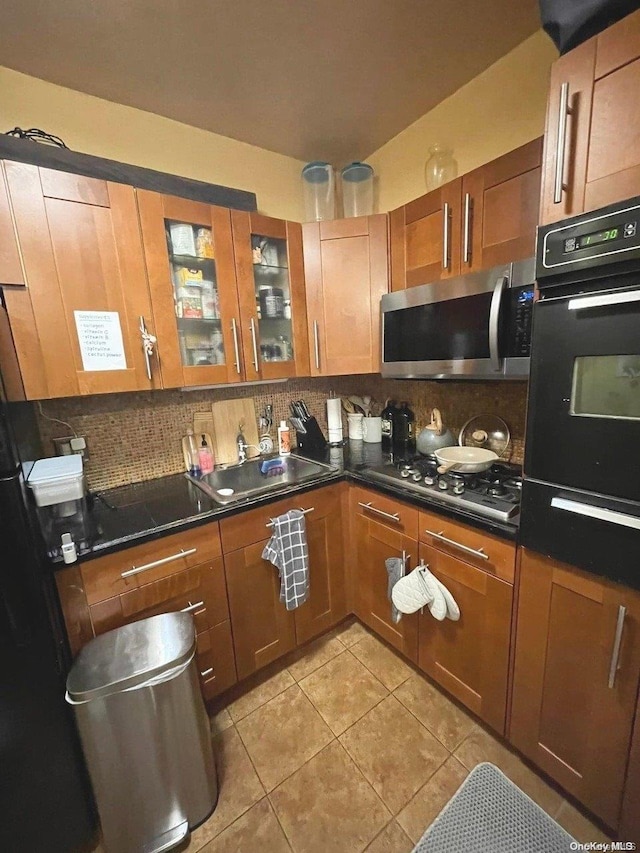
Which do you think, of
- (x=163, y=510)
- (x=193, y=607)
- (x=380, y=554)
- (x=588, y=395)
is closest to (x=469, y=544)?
(x=380, y=554)

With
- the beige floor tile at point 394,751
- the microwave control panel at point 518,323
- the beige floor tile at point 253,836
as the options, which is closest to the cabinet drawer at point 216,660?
the beige floor tile at point 253,836

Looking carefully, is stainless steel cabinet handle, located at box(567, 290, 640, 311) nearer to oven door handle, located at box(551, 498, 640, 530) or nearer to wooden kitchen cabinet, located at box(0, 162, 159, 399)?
oven door handle, located at box(551, 498, 640, 530)

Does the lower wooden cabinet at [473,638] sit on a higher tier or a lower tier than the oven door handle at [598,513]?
lower

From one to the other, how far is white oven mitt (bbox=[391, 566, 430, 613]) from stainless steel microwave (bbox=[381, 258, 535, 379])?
82 centimetres

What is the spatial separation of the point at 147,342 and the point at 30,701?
115 cm

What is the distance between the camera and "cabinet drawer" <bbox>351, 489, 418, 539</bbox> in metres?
1.40

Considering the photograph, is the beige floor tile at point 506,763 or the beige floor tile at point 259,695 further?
the beige floor tile at point 259,695

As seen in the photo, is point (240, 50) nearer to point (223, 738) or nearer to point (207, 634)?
point (207, 634)

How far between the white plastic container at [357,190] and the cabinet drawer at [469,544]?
1697 millimetres

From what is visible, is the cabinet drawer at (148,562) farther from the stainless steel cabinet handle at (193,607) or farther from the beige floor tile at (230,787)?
A: the beige floor tile at (230,787)

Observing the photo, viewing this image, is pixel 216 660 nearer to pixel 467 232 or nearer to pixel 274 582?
pixel 274 582

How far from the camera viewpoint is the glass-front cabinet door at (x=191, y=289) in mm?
1358

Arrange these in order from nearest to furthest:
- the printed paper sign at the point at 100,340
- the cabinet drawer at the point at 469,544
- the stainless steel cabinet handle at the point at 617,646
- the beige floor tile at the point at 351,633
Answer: the stainless steel cabinet handle at the point at 617,646, the cabinet drawer at the point at 469,544, the printed paper sign at the point at 100,340, the beige floor tile at the point at 351,633

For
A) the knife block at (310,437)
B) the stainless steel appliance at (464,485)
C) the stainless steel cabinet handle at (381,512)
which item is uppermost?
the knife block at (310,437)
